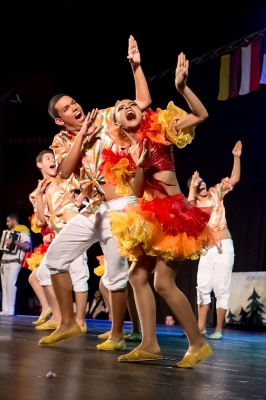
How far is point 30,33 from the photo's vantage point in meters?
12.6

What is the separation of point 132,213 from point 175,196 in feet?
0.80

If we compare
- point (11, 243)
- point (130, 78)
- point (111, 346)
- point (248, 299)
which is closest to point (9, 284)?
point (11, 243)

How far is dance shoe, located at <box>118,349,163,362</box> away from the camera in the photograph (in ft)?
11.9

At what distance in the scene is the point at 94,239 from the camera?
438 centimetres

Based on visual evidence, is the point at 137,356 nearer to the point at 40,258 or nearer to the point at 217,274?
the point at 217,274

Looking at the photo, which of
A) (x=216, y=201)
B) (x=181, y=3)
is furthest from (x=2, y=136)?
(x=216, y=201)

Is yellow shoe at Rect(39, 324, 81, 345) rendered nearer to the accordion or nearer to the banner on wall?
the banner on wall

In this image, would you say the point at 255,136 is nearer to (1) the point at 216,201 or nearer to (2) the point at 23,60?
(1) the point at 216,201

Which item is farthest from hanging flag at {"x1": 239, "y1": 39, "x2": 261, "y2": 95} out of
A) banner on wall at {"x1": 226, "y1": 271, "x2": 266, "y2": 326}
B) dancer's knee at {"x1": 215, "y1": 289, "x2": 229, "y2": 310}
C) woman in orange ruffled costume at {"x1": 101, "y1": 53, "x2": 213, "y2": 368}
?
woman in orange ruffled costume at {"x1": 101, "y1": 53, "x2": 213, "y2": 368}

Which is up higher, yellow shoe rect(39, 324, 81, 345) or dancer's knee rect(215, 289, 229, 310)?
dancer's knee rect(215, 289, 229, 310)

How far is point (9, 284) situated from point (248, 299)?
356 cm

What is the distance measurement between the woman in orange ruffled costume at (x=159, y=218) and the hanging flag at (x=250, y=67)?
499cm

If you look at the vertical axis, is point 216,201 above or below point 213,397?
above

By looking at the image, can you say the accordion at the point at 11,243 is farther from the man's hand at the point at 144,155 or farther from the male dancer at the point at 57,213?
the man's hand at the point at 144,155
